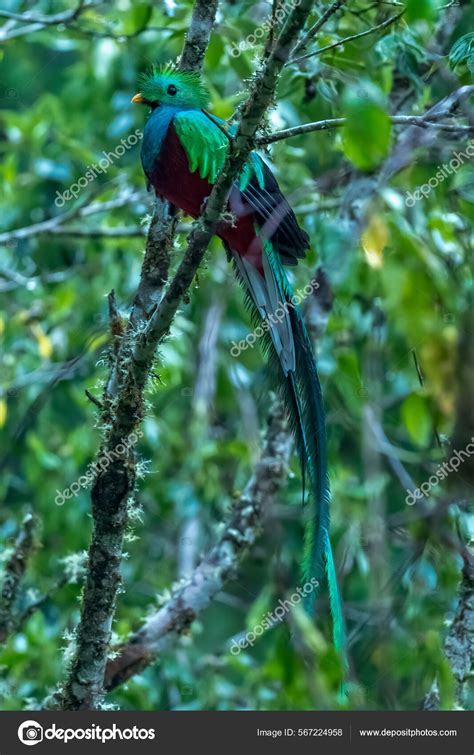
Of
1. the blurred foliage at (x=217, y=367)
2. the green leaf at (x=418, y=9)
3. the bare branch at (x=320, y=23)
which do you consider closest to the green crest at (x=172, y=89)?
the blurred foliage at (x=217, y=367)

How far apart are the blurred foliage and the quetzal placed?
0.11 m

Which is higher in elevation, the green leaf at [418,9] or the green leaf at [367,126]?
the green leaf at [418,9]

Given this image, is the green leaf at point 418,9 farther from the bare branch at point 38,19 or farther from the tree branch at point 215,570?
the bare branch at point 38,19

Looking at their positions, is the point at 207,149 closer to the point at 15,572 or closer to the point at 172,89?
the point at 172,89

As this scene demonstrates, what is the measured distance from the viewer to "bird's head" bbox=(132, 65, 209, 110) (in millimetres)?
2301

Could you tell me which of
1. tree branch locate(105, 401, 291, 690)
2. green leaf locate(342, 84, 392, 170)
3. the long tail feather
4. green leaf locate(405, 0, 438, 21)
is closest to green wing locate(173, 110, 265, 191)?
the long tail feather

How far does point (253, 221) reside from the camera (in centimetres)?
226

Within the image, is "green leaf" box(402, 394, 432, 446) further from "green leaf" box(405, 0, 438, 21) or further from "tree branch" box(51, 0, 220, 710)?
"green leaf" box(405, 0, 438, 21)

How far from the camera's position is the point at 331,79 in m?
2.41

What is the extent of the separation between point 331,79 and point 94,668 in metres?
1.58

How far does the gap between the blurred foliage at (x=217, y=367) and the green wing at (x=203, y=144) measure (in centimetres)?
20

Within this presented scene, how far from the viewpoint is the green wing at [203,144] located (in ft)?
7.20

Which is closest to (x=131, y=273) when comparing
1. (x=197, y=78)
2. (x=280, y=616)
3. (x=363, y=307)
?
(x=363, y=307)

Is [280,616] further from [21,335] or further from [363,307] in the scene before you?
[21,335]
